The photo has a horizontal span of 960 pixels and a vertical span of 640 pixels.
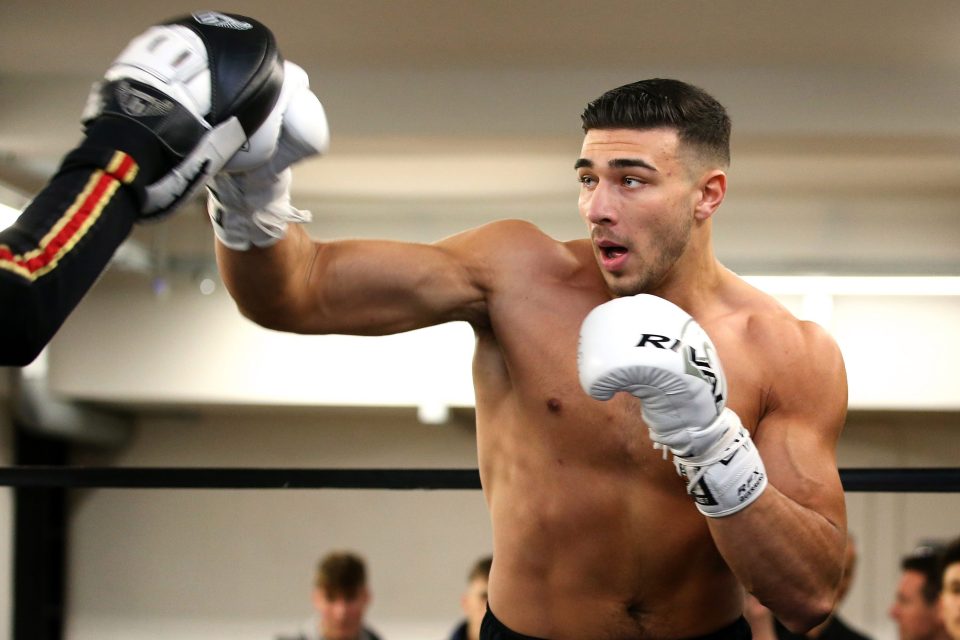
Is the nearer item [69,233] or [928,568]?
[69,233]

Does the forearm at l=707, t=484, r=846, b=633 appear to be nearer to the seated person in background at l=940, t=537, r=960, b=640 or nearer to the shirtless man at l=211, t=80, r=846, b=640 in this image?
the shirtless man at l=211, t=80, r=846, b=640

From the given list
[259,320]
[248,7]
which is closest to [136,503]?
[248,7]

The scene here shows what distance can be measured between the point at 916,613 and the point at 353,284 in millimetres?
2469

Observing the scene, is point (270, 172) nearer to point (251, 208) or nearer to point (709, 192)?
point (251, 208)

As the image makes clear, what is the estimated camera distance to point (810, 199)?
6055 mm

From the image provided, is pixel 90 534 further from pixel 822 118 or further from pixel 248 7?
pixel 822 118

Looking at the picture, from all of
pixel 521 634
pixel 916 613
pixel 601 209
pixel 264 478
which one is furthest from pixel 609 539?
pixel 916 613

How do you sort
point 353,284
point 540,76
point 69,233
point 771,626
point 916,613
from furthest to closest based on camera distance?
point 540,76
point 916,613
point 771,626
point 353,284
point 69,233

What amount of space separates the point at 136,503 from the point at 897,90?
5.31 m

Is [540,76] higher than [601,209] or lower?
higher

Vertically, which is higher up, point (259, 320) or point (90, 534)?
point (259, 320)

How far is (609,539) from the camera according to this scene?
66.2 inches

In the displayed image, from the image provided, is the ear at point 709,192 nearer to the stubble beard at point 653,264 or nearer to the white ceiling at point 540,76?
the stubble beard at point 653,264

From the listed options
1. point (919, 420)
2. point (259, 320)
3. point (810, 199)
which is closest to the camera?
point (259, 320)
